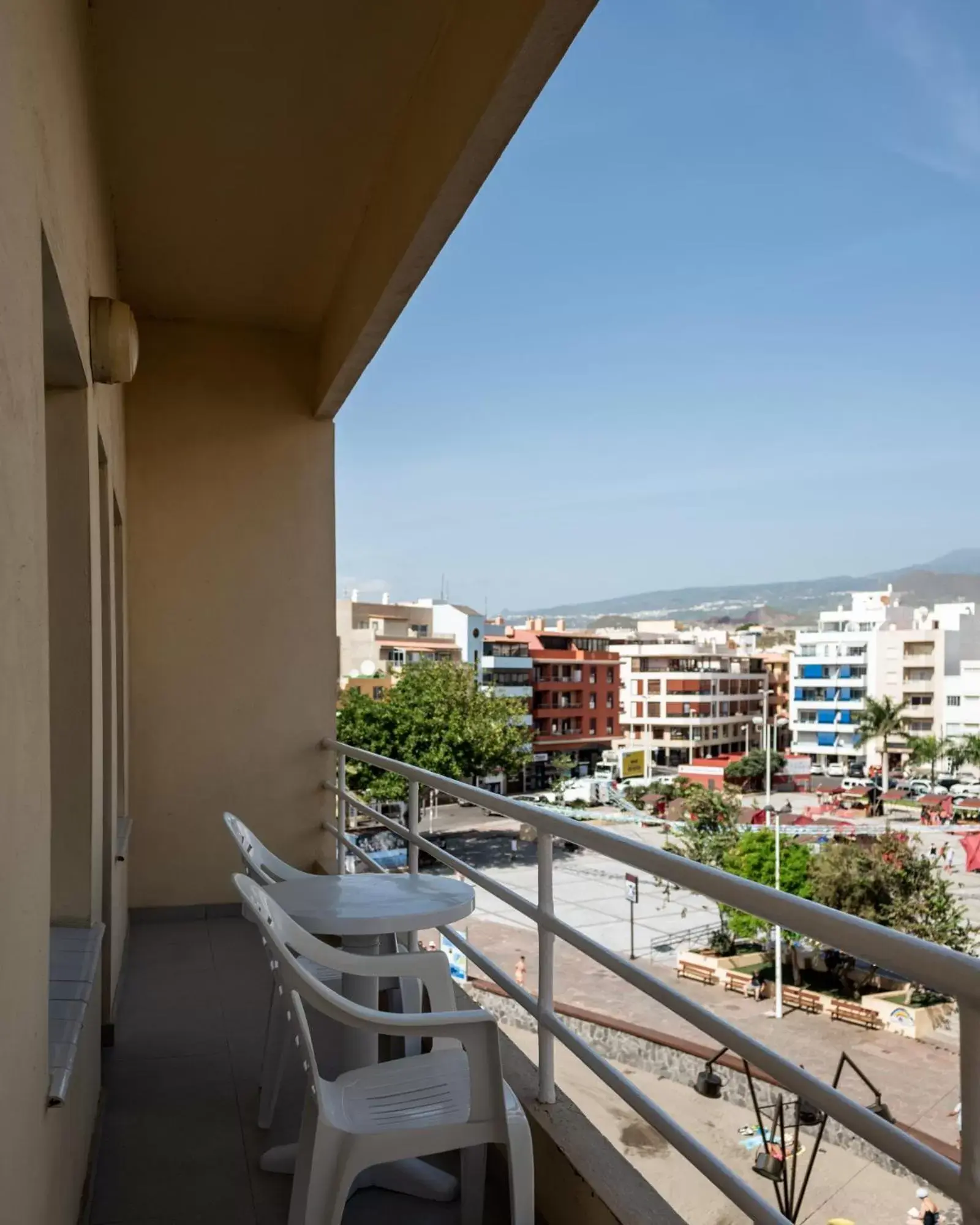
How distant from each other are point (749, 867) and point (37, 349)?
39.4 metres

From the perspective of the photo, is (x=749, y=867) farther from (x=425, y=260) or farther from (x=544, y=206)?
(x=544, y=206)

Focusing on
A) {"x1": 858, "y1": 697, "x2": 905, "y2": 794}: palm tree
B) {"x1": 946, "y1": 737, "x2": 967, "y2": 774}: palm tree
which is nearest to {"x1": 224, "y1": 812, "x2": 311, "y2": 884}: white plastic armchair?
{"x1": 858, "y1": 697, "x2": 905, "y2": 794}: palm tree

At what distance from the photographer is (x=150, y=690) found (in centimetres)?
438

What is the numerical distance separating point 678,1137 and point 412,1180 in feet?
2.75

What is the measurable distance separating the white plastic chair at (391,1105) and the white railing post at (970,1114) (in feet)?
2.64

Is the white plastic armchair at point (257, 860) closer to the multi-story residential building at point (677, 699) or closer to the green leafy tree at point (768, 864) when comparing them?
the green leafy tree at point (768, 864)

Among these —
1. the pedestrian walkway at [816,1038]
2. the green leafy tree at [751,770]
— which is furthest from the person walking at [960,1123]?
the green leafy tree at [751,770]

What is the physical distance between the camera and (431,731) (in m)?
31.9

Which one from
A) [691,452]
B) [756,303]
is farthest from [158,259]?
[691,452]

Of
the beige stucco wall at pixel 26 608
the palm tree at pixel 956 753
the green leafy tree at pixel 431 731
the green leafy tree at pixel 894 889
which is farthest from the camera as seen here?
the palm tree at pixel 956 753

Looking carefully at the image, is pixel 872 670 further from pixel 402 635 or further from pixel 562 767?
pixel 402 635

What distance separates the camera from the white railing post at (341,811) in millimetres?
4133

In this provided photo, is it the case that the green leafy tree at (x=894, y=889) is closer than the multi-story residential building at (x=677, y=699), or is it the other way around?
the green leafy tree at (x=894, y=889)

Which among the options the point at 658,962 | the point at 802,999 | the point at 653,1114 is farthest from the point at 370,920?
the point at 658,962
